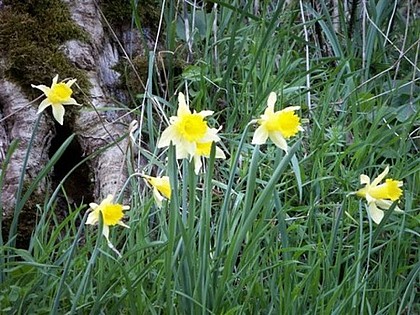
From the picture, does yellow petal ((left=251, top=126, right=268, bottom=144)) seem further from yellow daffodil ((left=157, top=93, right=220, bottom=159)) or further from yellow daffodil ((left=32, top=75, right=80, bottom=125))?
yellow daffodil ((left=32, top=75, right=80, bottom=125))

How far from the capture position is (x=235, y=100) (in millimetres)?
2295

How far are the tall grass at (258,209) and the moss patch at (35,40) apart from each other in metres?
0.29

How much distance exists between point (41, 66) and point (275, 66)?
827 mm

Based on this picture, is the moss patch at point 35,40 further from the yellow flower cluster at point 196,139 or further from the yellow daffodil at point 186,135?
the yellow daffodil at point 186,135

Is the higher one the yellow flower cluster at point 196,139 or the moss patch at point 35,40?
the moss patch at point 35,40

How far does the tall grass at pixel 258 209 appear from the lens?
1367 millimetres

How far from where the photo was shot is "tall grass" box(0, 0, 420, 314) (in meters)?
1.37

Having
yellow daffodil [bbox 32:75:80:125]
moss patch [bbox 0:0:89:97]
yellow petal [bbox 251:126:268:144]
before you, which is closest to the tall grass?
yellow petal [bbox 251:126:268:144]

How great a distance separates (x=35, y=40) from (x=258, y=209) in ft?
3.73

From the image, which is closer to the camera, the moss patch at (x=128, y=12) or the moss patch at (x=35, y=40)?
the moss patch at (x=35, y=40)

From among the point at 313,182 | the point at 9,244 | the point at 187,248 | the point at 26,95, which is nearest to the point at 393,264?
the point at 313,182

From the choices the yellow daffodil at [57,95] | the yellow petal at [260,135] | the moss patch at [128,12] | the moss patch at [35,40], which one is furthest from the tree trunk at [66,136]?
the yellow petal at [260,135]

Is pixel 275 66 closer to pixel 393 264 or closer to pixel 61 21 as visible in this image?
pixel 61 21

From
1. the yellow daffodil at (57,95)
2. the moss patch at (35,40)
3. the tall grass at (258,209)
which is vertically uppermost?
the moss patch at (35,40)
